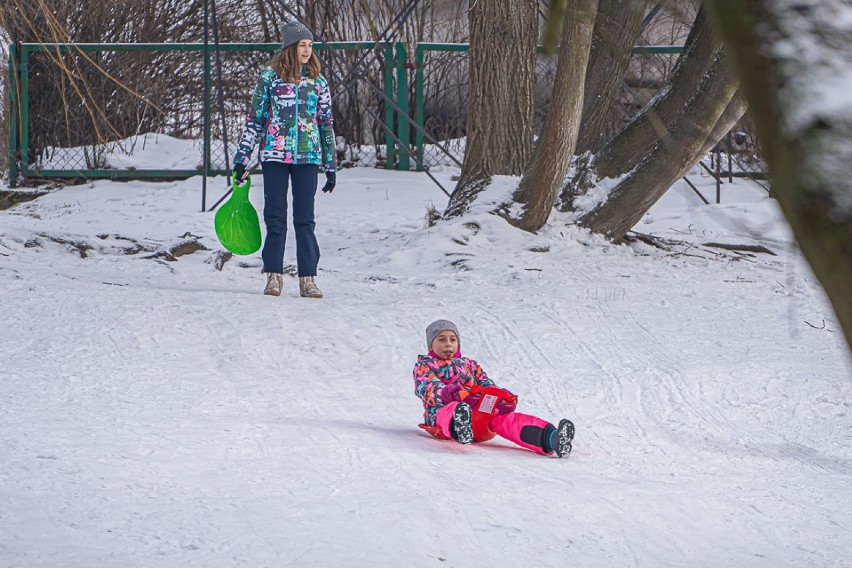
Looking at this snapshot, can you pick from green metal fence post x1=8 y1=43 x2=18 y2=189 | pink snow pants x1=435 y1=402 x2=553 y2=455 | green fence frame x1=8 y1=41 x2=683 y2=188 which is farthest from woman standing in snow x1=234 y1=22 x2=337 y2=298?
green metal fence post x1=8 y1=43 x2=18 y2=189

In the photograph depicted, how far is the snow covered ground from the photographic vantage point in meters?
3.14

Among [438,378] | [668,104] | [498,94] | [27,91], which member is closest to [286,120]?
[498,94]

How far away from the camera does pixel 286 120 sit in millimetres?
7090

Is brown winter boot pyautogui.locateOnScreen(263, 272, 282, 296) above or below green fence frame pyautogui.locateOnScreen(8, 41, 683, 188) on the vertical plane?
below

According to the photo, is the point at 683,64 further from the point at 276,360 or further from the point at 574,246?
the point at 276,360

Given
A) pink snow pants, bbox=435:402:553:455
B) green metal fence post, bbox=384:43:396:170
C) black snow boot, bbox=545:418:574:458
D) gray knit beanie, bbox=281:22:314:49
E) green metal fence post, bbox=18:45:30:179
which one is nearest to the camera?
black snow boot, bbox=545:418:574:458

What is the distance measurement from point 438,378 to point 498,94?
5291mm

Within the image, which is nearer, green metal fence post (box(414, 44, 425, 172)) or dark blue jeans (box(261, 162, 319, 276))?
dark blue jeans (box(261, 162, 319, 276))

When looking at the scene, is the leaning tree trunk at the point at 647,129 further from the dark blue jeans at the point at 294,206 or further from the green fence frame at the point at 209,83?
the green fence frame at the point at 209,83

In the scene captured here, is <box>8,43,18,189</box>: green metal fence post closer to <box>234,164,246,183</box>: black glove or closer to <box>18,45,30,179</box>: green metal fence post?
<box>18,45,30,179</box>: green metal fence post

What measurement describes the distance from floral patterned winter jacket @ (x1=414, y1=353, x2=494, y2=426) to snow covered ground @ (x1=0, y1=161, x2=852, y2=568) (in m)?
0.15

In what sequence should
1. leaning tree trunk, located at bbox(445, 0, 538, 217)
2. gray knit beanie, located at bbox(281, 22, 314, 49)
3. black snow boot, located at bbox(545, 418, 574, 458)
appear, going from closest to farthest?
black snow boot, located at bbox(545, 418, 574, 458), gray knit beanie, located at bbox(281, 22, 314, 49), leaning tree trunk, located at bbox(445, 0, 538, 217)

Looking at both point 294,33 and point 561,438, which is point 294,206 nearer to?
point 294,33

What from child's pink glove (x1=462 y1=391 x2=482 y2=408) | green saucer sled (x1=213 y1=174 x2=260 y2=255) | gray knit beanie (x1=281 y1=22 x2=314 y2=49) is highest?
gray knit beanie (x1=281 y1=22 x2=314 y2=49)
